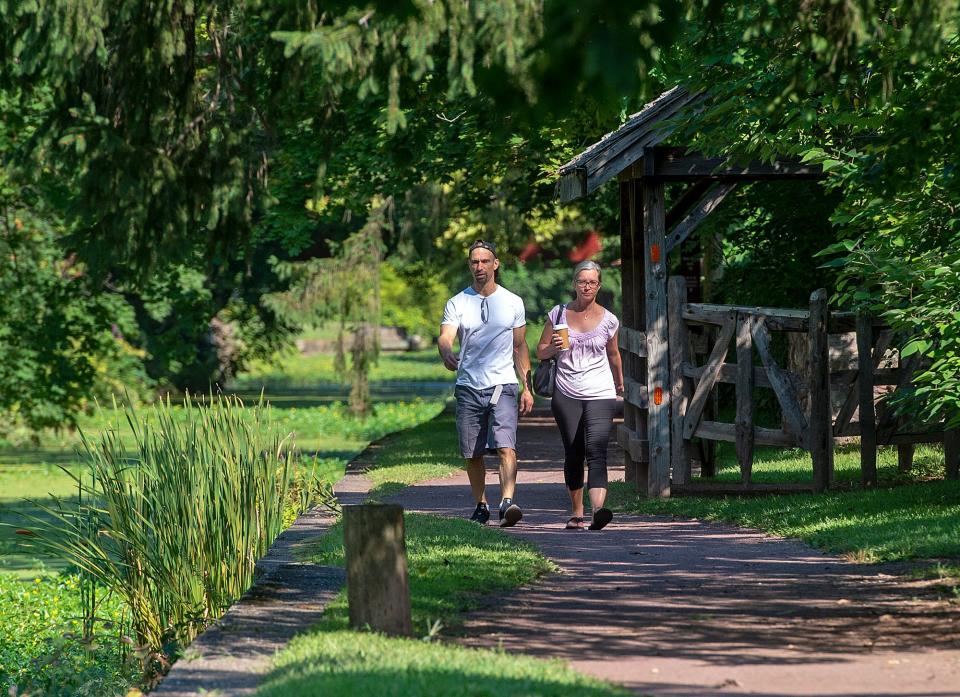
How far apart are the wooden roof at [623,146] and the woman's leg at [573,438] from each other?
8.66 feet

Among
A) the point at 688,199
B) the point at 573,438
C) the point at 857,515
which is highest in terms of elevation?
the point at 688,199

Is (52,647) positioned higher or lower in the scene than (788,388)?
lower

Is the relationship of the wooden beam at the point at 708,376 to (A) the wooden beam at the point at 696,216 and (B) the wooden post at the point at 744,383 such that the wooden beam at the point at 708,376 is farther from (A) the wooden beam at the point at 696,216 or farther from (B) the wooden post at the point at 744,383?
(A) the wooden beam at the point at 696,216

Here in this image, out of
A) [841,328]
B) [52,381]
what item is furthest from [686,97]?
[52,381]

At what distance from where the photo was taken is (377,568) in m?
6.85

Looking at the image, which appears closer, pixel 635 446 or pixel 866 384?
pixel 866 384

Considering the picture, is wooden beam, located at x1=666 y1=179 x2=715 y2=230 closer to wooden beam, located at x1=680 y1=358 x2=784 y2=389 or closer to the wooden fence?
the wooden fence

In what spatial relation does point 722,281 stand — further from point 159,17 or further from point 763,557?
point 763,557

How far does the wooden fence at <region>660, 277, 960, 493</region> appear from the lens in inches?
502

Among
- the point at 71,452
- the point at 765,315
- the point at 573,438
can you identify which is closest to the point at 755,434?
the point at 765,315

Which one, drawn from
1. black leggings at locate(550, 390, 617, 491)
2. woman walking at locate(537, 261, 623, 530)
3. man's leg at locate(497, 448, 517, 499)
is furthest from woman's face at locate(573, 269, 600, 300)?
man's leg at locate(497, 448, 517, 499)

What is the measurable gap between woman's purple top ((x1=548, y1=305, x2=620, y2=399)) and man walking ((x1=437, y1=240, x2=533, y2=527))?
292 mm

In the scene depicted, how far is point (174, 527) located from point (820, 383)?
5.57 m

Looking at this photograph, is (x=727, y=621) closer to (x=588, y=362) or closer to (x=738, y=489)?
(x=588, y=362)
